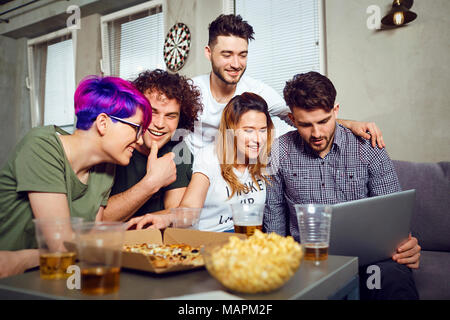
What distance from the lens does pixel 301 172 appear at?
189 cm

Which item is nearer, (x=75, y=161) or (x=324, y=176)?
(x=75, y=161)

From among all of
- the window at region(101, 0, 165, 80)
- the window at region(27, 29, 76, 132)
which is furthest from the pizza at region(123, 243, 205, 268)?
the window at region(27, 29, 76, 132)

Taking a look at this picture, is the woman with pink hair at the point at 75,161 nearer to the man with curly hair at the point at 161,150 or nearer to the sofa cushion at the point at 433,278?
the man with curly hair at the point at 161,150

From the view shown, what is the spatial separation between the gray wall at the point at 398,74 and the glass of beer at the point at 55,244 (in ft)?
7.92

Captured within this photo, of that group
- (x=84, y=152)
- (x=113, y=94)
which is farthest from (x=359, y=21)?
(x=84, y=152)

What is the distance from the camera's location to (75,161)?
1.36m

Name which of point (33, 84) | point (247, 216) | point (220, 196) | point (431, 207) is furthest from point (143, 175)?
point (33, 84)

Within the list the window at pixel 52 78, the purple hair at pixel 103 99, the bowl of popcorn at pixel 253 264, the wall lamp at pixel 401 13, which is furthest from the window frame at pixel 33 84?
the bowl of popcorn at pixel 253 264

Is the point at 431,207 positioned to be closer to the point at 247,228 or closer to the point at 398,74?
the point at 398,74

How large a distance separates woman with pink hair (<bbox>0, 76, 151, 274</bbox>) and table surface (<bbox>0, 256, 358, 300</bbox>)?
425 mm

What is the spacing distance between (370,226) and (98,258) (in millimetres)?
808

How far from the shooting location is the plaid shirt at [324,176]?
181 centimetres

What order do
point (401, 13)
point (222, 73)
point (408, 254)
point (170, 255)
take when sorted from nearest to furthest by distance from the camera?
point (170, 255)
point (408, 254)
point (401, 13)
point (222, 73)
